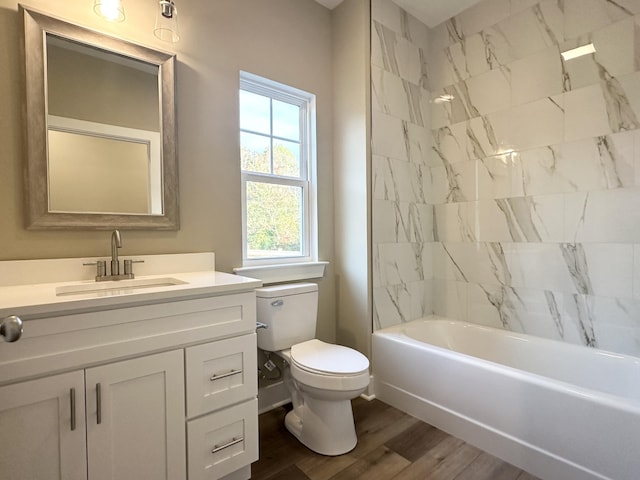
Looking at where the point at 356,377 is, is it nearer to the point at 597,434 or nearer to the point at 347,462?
the point at 347,462

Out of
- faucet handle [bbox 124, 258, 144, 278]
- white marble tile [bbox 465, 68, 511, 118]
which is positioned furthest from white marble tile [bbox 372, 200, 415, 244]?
faucet handle [bbox 124, 258, 144, 278]

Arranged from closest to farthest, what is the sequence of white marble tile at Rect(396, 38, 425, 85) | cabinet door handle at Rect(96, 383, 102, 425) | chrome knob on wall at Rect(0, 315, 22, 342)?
chrome knob on wall at Rect(0, 315, 22, 342)
cabinet door handle at Rect(96, 383, 102, 425)
white marble tile at Rect(396, 38, 425, 85)

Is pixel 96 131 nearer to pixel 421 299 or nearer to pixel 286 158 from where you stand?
pixel 286 158

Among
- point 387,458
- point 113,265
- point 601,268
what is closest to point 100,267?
point 113,265

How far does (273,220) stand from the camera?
2.16 metres

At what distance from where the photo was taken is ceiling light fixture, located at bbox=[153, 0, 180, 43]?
1462 mm

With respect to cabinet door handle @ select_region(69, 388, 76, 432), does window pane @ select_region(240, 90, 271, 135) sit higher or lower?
higher

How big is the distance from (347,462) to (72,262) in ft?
5.09

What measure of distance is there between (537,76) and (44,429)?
290 centimetres

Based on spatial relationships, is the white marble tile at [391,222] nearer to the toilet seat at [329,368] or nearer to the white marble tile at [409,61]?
the toilet seat at [329,368]

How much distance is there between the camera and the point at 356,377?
1558 millimetres

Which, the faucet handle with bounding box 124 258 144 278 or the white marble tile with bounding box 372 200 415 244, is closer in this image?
the faucet handle with bounding box 124 258 144 278

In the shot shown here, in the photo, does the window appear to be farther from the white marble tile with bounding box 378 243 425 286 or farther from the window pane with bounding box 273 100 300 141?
the white marble tile with bounding box 378 243 425 286

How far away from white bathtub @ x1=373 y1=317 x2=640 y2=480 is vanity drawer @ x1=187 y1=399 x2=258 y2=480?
103 centimetres
